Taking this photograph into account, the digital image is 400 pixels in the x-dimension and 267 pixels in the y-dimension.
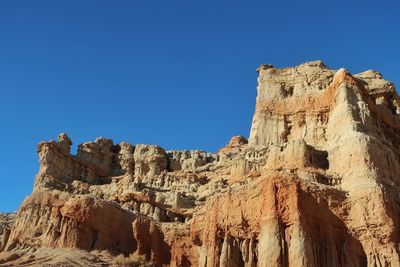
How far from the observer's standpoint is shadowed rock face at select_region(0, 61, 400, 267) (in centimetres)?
4369

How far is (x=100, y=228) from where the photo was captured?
48.4 metres

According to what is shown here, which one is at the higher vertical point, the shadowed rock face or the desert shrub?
the shadowed rock face

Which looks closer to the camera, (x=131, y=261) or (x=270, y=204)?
(x=131, y=261)

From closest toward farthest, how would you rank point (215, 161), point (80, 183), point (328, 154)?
point (328, 154) → point (80, 183) → point (215, 161)

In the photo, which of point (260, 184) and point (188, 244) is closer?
point (260, 184)

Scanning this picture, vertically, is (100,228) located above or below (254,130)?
below

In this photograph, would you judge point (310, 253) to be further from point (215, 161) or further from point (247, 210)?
point (215, 161)

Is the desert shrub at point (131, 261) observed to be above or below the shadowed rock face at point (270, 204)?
below

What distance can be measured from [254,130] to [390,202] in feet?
86.7

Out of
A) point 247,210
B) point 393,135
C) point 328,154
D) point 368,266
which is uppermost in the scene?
point 393,135

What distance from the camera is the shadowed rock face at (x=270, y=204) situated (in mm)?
43688

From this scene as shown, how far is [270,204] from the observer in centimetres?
4506

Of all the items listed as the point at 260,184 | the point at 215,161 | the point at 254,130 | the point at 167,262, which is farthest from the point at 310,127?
the point at 167,262

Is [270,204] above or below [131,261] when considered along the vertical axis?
above
